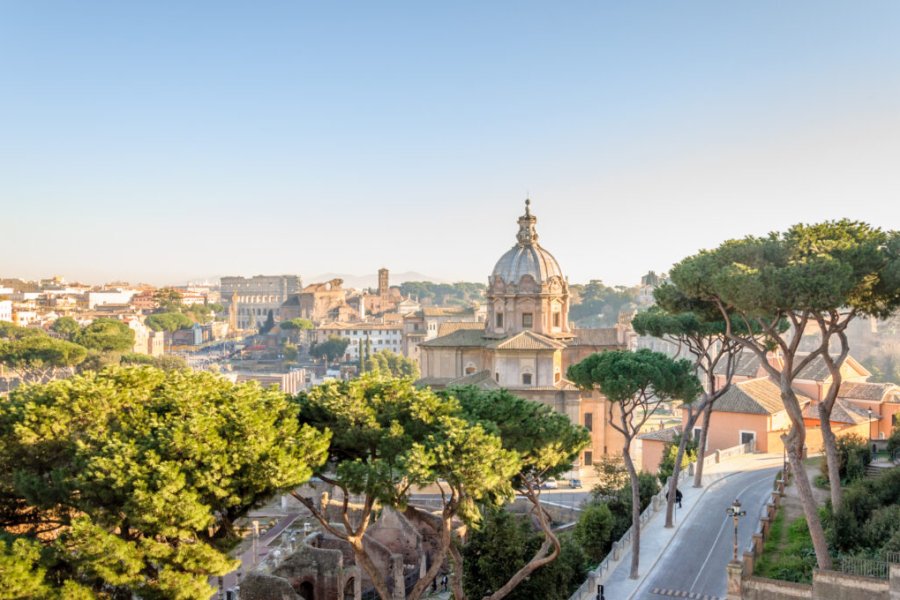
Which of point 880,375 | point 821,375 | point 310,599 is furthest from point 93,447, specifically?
point 880,375

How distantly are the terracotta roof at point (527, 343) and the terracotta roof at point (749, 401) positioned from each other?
7536 millimetres

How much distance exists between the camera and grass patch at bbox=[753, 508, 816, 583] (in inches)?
564

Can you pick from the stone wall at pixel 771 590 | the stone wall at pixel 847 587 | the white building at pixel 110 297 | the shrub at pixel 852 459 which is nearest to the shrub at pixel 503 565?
the stone wall at pixel 771 590

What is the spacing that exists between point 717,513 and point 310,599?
12308 millimetres

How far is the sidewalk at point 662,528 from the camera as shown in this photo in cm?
1686

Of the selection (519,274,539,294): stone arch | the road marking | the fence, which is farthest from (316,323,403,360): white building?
the road marking

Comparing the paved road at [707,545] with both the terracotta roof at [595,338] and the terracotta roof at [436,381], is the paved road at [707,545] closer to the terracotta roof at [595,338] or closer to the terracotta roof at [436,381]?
the terracotta roof at [595,338]

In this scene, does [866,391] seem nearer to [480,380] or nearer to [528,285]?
[528,285]

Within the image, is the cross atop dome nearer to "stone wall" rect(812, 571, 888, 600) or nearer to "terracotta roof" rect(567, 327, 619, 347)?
"terracotta roof" rect(567, 327, 619, 347)

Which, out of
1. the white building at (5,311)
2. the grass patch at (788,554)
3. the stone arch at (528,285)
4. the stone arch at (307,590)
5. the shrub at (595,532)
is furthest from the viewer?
the white building at (5,311)

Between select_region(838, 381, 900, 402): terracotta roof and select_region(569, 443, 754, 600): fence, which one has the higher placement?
select_region(838, 381, 900, 402): terracotta roof

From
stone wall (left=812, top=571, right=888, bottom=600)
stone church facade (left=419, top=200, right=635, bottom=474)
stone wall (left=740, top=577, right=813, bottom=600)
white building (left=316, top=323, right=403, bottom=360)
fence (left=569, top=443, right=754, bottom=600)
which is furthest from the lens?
white building (left=316, top=323, right=403, bottom=360)

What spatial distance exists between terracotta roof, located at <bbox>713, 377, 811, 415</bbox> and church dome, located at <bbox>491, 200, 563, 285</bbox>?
31.8 feet

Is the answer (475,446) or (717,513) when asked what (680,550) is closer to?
(717,513)
